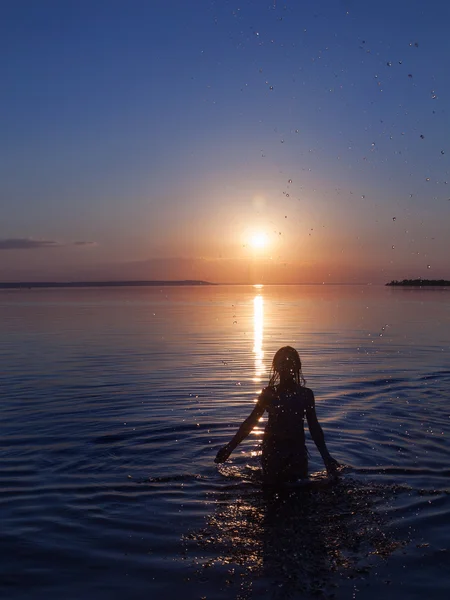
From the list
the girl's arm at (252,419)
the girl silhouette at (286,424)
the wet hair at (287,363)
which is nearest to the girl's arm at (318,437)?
the girl silhouette at (286,424)

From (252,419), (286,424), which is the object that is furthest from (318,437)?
(252,419)

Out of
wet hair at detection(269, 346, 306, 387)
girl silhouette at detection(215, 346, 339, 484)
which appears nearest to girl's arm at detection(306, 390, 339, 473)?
girl silhouette at detection(215, 346, 339, 484)

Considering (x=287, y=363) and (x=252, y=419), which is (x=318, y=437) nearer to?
(x=252, y=419)

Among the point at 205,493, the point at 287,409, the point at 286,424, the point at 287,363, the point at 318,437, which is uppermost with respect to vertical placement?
the point at 287,363

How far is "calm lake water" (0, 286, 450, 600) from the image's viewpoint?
6.93 metres

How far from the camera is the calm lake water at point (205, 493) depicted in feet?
22.7

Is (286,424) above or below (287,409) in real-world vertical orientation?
below

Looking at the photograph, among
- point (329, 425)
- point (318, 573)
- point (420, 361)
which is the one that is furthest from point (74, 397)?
point (420, 361)

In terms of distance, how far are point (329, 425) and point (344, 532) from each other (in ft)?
21.7

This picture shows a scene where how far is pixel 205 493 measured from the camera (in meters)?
9.73

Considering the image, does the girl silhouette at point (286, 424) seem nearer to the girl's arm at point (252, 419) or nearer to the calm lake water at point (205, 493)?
the girl's arm at point (252, 419)

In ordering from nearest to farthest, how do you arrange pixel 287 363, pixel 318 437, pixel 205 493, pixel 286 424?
pixel 287 363 < pixel 318 437 < pixel 286 424 < pixel 205 493

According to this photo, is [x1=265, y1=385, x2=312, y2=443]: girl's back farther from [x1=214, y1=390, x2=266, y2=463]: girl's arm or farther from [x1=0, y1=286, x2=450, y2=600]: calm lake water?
[x1=0, y1=286, x2=450, y2=600]: calm lake water

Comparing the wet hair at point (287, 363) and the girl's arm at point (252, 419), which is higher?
the wet hair at point (287, 363)
